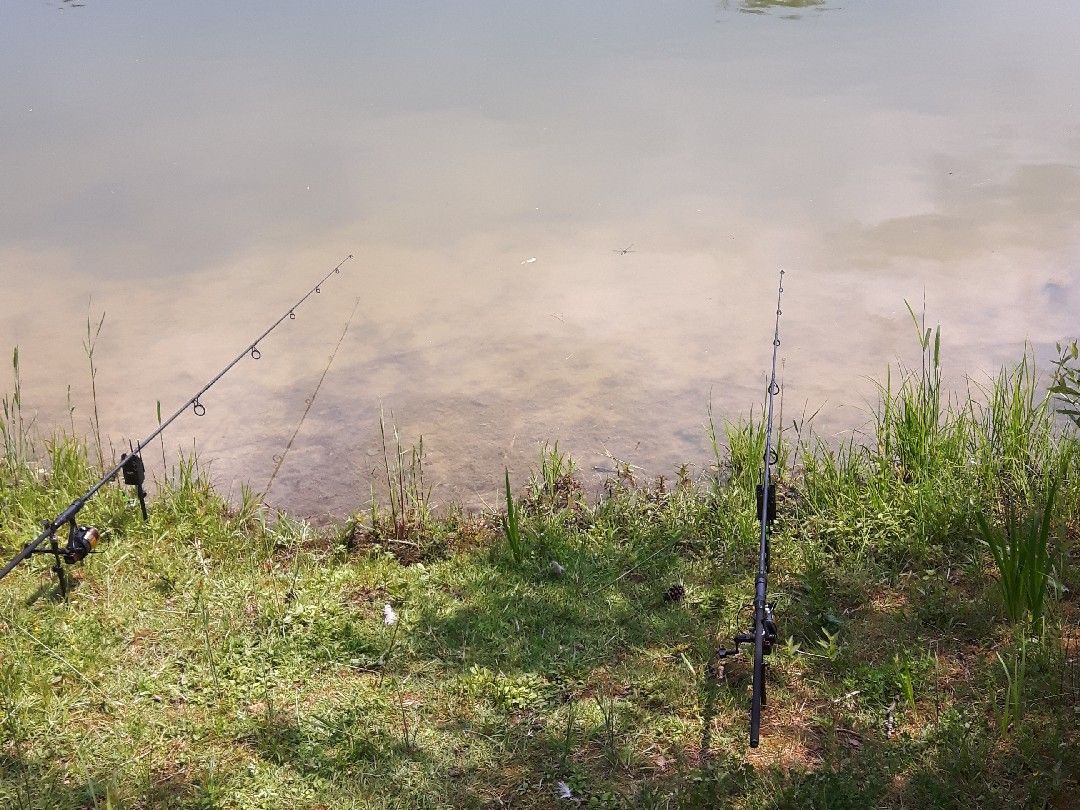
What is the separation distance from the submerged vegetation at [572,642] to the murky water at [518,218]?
554 mm

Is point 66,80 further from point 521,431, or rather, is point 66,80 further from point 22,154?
point 521,431

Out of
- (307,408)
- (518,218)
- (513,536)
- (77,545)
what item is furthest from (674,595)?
(518,218)

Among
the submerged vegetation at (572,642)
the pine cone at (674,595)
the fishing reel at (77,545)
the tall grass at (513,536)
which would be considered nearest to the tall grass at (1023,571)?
the submerged vegetation at (572,642)

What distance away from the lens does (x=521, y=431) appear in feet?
14.8

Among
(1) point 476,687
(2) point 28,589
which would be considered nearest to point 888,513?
(1) point 476,687

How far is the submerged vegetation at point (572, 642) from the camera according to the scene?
2488mm

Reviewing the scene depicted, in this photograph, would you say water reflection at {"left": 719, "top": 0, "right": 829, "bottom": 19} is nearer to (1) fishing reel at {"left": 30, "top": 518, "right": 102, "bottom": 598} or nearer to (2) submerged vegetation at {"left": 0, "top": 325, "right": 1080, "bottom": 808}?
(2) submerged vegetation at {"left": 0, "top": 325, "right": 1080, "bottom": 808}

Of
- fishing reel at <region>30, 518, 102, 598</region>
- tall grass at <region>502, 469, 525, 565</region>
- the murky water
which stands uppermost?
the murky water

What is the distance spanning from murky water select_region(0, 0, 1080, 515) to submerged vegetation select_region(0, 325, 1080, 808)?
0.55m

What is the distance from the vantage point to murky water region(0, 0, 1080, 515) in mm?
4734

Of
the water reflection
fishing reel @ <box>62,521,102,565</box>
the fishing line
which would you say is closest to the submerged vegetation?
fishing reel @ <box>62,521,102,565</box>

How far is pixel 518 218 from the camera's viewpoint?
21.2 ft

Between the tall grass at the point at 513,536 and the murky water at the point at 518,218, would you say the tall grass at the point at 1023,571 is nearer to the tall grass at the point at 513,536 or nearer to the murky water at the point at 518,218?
the tall grass at the point at 513,536

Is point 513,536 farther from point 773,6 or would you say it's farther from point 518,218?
point 773,6
